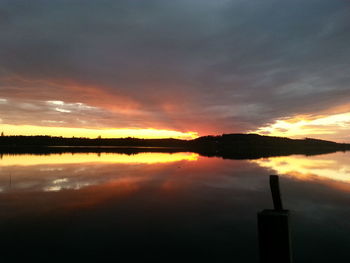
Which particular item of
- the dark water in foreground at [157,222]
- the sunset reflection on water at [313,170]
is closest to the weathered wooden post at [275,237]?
the dark water in foreground at [157,222]

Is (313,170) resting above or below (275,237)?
below

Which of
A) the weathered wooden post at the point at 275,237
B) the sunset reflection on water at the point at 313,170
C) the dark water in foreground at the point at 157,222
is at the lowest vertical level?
the dark water in foreground at the point at 157,222

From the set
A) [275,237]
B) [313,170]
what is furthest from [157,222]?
[313,170]

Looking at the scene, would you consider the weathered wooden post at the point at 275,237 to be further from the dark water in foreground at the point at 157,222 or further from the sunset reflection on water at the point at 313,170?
the sunset reflection on water at the point at 313,170

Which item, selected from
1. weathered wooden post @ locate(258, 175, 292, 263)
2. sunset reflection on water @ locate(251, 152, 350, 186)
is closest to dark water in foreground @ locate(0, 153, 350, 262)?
weathered wooden post @ locate(258, 175, 292, 263)

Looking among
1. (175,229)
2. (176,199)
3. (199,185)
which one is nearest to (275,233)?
(175,229)

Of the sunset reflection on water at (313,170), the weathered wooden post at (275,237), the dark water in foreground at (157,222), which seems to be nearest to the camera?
the weathered wooden post at (275,237)

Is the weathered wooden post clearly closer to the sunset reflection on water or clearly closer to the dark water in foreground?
the dark water in foreground

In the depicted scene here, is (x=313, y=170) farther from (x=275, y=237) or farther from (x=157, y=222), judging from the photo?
(x=275, y=237)

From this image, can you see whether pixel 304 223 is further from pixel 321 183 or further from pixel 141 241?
pixel 321 183

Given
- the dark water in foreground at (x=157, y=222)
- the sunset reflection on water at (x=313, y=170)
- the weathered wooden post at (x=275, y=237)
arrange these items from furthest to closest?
the sunset reflection on water at (x=313, y=170) < the dark water in foreground at (x=157, y=222) < the weathered wooden post at (x=275, y=237)

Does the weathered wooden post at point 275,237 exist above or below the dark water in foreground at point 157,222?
above

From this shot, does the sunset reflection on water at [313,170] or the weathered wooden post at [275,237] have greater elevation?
the weathered wooden post at [275,237]

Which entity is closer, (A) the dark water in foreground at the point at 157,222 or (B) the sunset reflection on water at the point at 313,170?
(A) the dark water in foreground at the point at 157,222
